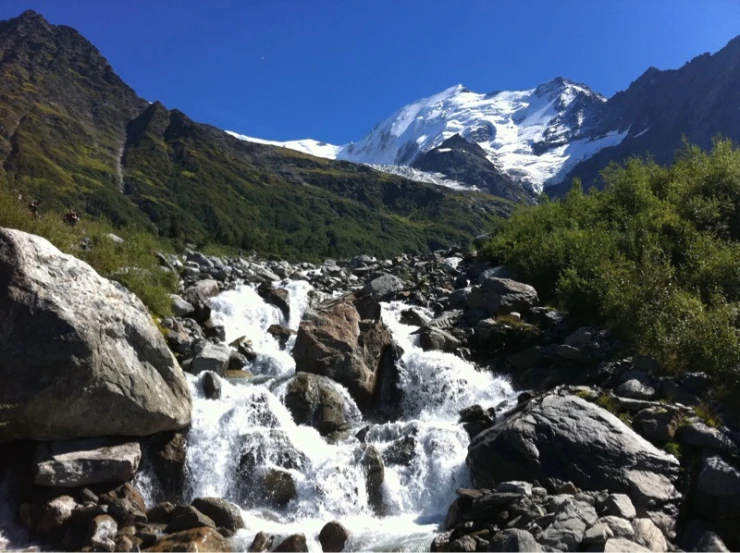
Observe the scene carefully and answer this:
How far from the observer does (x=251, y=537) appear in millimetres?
11758

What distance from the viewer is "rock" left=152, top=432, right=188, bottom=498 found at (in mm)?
13433

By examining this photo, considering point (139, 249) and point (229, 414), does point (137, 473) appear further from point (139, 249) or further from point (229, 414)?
point (139, 249)

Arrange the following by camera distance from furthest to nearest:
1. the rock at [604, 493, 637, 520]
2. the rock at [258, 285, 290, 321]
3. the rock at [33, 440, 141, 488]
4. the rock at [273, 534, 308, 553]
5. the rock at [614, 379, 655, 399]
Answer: the rock at [258, 285, 290, 321] → the rock at [614, 379, 655, 399] → the rock at [33, 440, 141, 488] → the rock at [273, 534, 308, 553] → the rock at [604, 493, 637, 520]

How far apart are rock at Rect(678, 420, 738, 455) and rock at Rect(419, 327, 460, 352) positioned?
959cm

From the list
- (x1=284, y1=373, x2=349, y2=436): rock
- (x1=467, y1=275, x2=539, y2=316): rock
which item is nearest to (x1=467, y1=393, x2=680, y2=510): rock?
(x1=284, y1=373, x2=349, y2=436): rock

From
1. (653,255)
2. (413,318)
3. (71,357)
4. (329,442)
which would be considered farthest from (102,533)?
(653,255)

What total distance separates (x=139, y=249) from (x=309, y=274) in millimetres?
12425

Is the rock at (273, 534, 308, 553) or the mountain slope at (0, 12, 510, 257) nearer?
the rock at (273, 534, 308, 553)

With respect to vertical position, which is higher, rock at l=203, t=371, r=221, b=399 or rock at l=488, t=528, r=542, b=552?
rock at l=203, t=371, r=221, b=399

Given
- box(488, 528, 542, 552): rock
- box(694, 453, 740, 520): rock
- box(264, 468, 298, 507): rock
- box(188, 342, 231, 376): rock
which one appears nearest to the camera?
box(488, 528, 542, 552): rock

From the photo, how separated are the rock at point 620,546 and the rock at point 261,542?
6709 mm

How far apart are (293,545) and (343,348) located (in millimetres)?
8372


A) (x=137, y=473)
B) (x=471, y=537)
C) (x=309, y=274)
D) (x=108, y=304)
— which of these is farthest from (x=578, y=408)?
(x=309, y=274)

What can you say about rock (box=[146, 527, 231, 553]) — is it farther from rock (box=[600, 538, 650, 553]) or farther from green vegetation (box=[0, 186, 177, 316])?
green vegetation (box=[0, 186, 177, 316])
